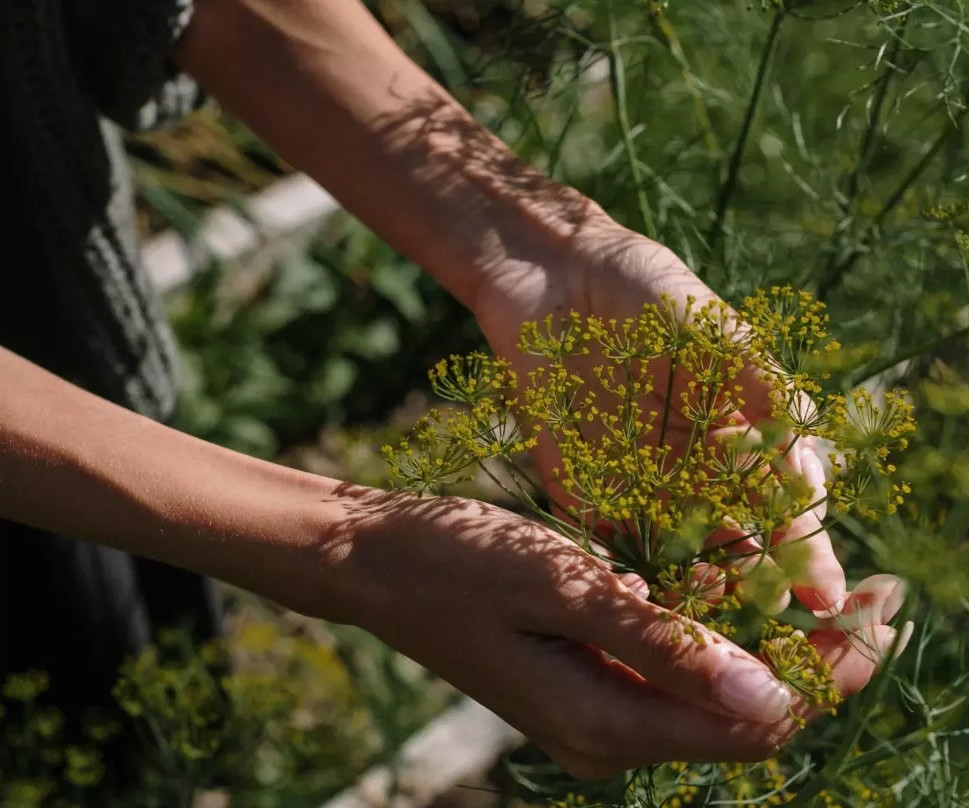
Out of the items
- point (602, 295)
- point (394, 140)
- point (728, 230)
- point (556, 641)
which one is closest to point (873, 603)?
point (556, 641)

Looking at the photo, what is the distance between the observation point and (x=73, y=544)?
1617 mm

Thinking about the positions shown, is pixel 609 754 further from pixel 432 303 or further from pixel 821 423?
pixel 432 303

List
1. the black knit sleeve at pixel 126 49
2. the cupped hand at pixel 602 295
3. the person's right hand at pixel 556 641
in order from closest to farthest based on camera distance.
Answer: the person's right hand at pixel 556 641 → the cupped hand at pixel 602 295 → the black knit sleeve at pixel 126 49

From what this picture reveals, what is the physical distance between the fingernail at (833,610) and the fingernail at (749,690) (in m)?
0.12

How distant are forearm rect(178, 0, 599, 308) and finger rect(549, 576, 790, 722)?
459 millimetres

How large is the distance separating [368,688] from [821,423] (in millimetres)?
1469

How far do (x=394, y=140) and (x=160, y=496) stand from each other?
1.58ft

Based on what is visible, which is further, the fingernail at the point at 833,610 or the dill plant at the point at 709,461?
the fingernail at the point at 833,610

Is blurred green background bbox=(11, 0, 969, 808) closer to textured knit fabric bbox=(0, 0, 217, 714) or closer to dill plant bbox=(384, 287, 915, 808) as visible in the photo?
dill plant bbox=(384, 287, 915, 808)

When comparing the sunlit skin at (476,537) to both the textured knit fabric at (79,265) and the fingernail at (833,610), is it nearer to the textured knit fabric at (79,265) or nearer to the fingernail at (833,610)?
the fingernail at (833,610)

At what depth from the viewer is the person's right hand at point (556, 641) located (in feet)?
2.79

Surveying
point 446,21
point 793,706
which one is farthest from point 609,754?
point 446,21

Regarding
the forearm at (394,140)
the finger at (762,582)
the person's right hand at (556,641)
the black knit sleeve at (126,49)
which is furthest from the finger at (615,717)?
the black knit sleeve at (126,49)

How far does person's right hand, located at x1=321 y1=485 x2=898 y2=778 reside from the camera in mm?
851
